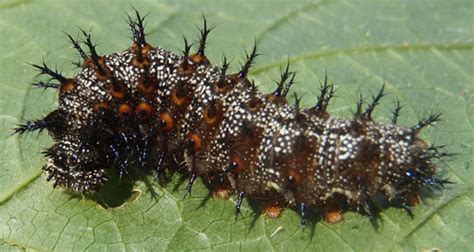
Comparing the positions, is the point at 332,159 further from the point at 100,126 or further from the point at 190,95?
the point at 100,126

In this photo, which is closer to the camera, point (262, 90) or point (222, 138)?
point (222, 138)

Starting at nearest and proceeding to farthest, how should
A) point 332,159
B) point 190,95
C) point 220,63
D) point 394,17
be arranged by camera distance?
1. point 332,159
2. point 190,95
3. point 220,63
4. point 394,17

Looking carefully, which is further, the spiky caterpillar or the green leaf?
the green leaf

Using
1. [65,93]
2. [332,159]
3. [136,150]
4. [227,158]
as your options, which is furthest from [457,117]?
[65,93]

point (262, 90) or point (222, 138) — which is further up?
point (262, 90)
